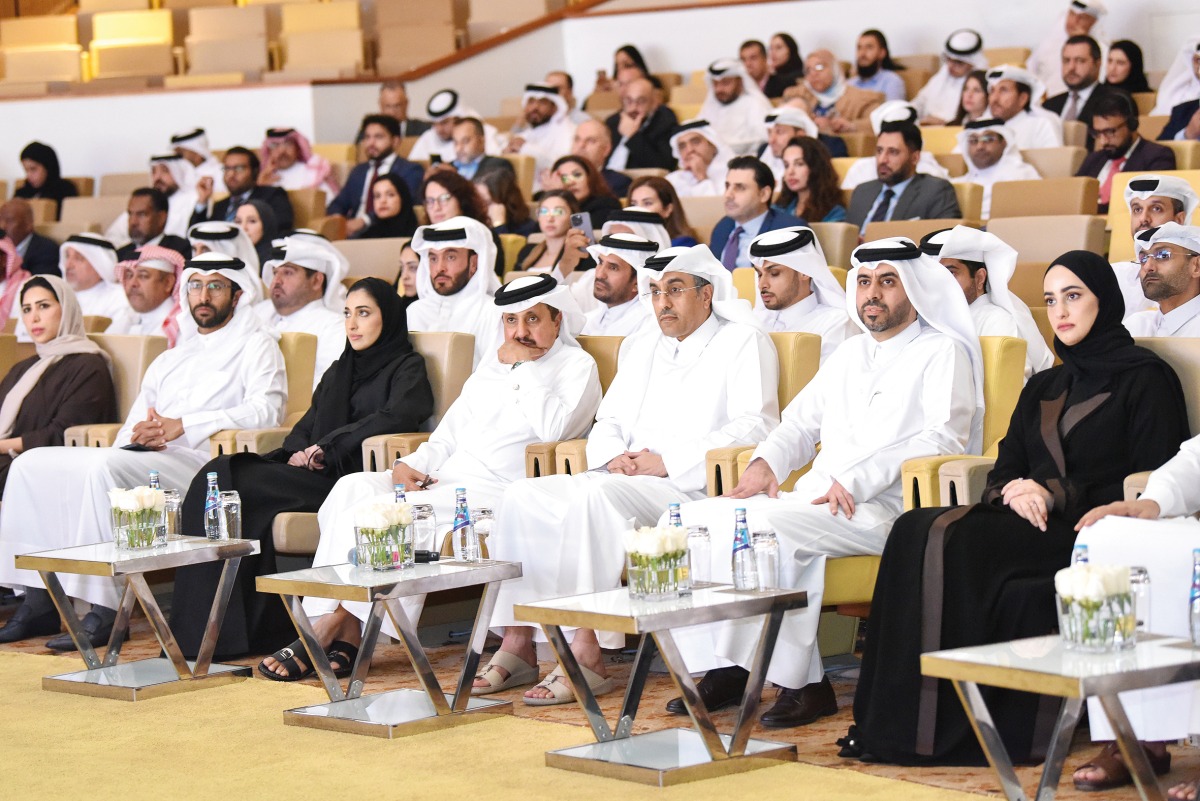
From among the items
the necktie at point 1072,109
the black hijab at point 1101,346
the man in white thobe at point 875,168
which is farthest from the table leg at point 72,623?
the necktie at point 1072,109

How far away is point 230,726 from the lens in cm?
455

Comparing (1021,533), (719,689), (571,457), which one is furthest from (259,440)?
(1021,533)

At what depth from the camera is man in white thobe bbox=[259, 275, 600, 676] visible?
543 cm

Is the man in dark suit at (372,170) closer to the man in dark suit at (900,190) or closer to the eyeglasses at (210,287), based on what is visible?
the man in dark suit at (900,190)

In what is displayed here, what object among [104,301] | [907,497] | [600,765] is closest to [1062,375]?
[907,497]

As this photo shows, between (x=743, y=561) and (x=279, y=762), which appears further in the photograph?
(x=279, y=762)

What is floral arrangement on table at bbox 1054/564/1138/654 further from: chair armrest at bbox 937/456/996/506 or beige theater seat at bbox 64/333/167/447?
beige theater seat at bbox 64/333/167/447

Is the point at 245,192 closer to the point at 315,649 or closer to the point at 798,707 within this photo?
the point at 315,649

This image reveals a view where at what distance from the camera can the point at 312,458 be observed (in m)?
5.75

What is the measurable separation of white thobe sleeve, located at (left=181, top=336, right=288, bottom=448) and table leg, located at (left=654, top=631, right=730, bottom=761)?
2883 millimetres

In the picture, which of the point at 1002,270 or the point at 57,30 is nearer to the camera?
the point at 1002,270

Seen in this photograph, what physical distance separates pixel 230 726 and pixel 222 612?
618 millimetres

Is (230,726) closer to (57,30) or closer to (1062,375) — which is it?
(1062,375)

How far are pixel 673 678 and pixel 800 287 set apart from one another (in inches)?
83.4
